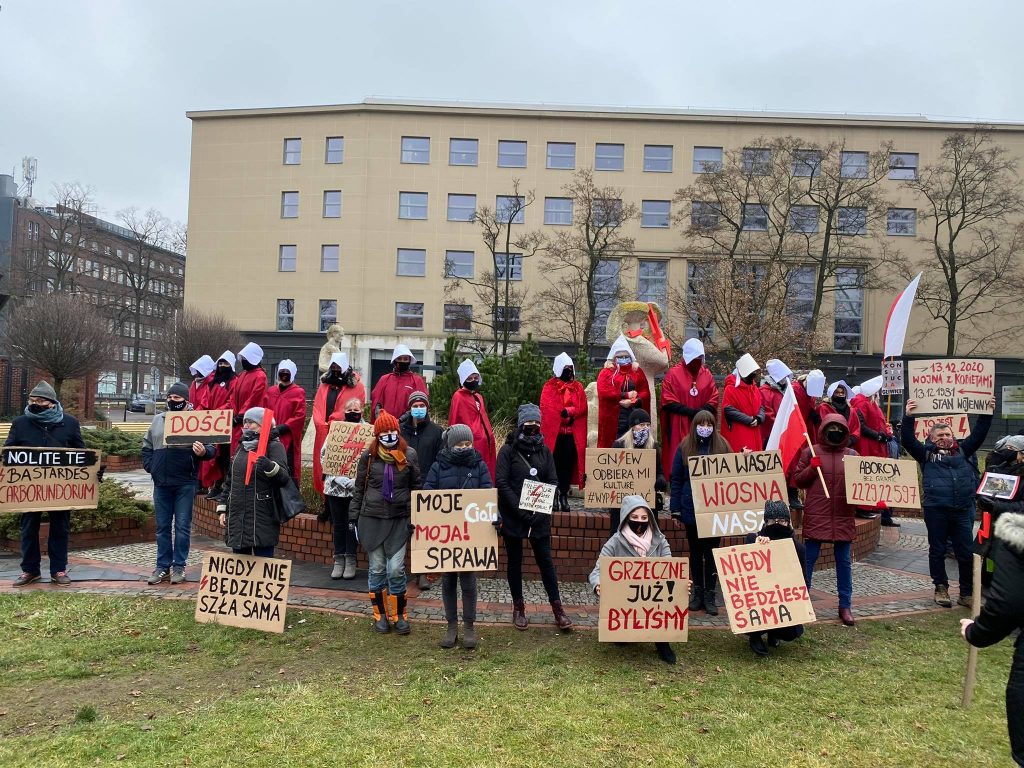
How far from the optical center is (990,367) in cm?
719

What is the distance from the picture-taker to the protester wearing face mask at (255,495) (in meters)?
6.01

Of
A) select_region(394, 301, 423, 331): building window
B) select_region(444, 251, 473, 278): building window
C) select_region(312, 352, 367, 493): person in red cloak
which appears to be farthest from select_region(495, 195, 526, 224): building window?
select_region(312, 352, 367, 493): person in red cloak

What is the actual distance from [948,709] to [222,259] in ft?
145

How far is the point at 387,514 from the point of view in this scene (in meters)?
5.80

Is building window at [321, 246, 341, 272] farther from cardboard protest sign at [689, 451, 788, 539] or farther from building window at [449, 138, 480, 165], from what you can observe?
cardboard protest sign at [689, 451, 788, 539]

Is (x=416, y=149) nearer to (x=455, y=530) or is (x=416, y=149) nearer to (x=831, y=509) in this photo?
(x=831, y=509)

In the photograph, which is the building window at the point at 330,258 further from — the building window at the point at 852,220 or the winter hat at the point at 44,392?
the winter hat at the point at 44,392

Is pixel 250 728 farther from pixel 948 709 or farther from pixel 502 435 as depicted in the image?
pixel 502 435

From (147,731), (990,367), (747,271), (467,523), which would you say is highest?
(747,271)

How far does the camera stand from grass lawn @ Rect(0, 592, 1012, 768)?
12.7ft

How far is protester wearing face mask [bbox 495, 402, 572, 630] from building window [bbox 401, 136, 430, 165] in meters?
38.5

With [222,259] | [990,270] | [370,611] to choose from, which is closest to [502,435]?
[370,611]

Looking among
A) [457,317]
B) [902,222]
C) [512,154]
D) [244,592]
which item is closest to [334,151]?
[512,154]

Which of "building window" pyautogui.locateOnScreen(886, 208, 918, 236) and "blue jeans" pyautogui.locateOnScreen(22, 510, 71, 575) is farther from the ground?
"building window" pyautogui.locateOnScreen(886, 208, 918, 236)
